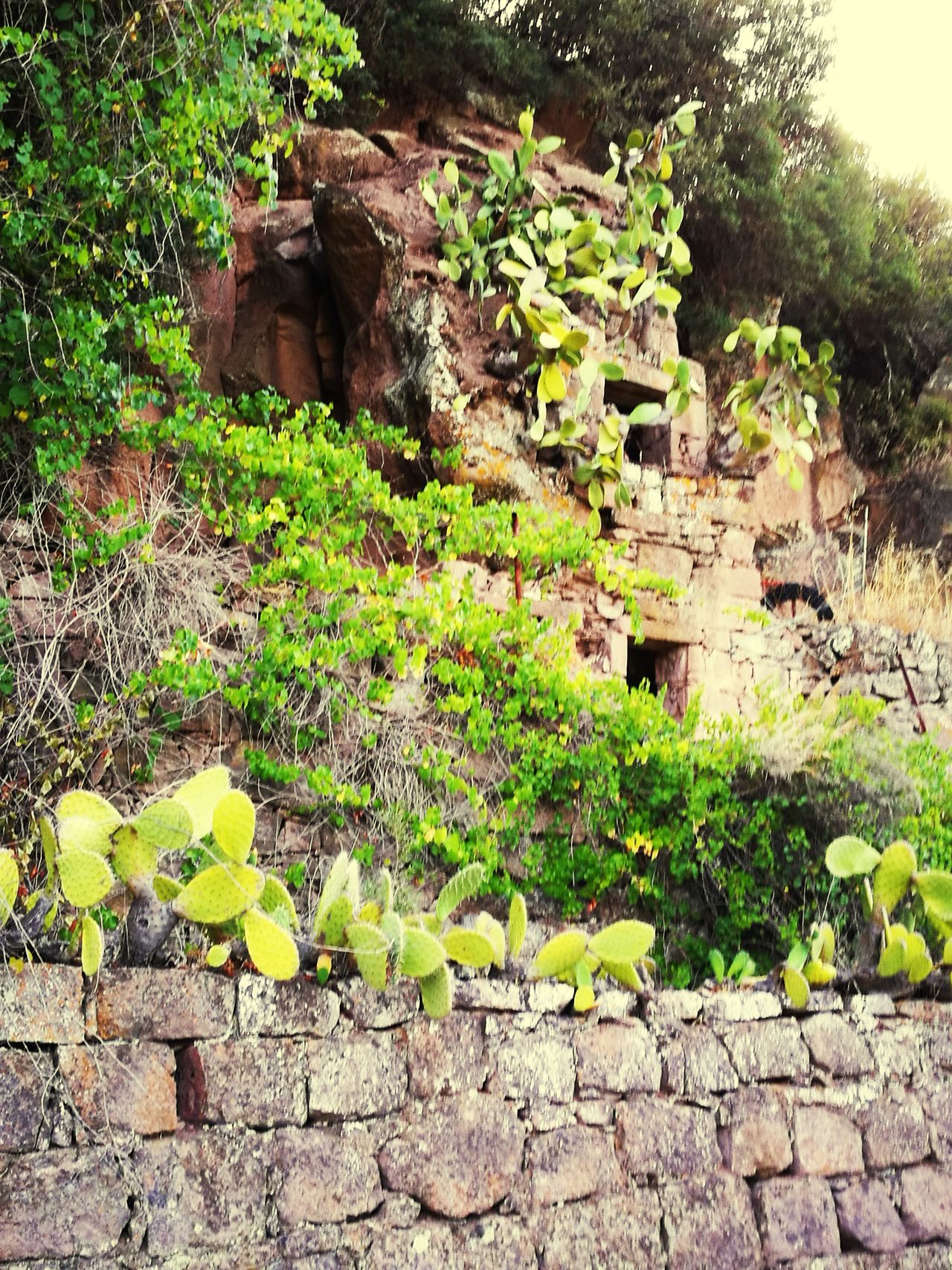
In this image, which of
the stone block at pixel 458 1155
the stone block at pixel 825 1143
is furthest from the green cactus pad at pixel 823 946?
the stone block at pixel 458 1155

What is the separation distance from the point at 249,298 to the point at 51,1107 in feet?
18.9

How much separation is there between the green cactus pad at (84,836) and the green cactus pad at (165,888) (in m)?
0.16

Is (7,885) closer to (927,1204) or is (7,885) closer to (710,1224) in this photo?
(710,1224)

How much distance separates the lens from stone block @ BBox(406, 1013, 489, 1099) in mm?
3014

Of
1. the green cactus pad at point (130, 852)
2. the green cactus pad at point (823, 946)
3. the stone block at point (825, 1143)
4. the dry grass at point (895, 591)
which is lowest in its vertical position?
the stone block at point (825, 1143)

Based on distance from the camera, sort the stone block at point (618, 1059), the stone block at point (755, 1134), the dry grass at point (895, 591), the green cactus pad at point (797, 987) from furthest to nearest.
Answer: the dry grass at point (895, 591) → the green cactus pad at point (797, 987) → the stone block at point (755, 1134) → the stone block at point (618, 1059)

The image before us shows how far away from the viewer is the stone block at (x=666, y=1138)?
11.1ft

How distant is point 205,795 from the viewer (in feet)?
9.34

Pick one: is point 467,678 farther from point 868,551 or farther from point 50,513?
point 868,551

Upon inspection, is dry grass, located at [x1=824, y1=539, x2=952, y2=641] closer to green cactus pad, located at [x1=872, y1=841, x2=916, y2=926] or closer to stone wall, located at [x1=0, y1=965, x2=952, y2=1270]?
green cactus pad, located at [x1=872, y1=841, x2=916, y2=926]

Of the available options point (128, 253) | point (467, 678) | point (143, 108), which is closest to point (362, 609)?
point (467, 678)

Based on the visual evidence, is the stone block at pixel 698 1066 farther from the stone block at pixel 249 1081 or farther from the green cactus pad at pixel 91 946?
the green cactus pad at pixel 91 946

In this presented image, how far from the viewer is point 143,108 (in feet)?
16.1

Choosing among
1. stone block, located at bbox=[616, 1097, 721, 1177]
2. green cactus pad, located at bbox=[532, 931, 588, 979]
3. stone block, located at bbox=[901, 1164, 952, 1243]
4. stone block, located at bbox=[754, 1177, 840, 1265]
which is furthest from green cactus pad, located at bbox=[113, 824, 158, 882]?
stone block, located at bbox=[901, 1164, 952, 1243]
